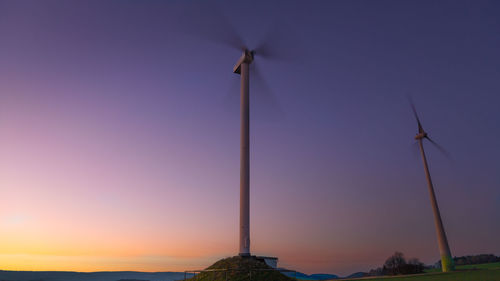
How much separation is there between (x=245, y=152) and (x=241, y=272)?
14.3m

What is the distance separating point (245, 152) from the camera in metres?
38.6

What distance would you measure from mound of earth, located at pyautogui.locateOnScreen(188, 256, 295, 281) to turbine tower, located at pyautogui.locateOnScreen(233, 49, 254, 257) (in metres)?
1.58

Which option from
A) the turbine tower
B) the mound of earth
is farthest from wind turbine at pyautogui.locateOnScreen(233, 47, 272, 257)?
the mound of earth

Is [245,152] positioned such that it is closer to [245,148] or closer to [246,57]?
[245,148]

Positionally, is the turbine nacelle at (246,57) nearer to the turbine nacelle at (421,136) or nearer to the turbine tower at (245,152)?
the turbine tower at (245,152)

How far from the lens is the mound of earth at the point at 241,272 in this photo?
94.2 ft

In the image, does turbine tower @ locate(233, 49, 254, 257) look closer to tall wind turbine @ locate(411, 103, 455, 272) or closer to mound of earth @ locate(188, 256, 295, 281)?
mound of earth @ locate(188, 256, 295, 281)

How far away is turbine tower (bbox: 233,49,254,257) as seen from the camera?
35.3 meters

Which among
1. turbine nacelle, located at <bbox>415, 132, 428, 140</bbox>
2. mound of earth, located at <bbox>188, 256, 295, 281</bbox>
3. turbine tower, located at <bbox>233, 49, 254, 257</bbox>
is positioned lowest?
mound of earth, located at <bbox>188, 256, 295, 281</bbox>

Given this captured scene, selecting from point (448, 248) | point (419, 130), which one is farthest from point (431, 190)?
point (419, 130)

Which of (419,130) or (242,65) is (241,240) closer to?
(242,65)

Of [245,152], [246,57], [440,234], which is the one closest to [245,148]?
[245,152]

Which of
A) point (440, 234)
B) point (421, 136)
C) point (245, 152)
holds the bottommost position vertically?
point (440, 234)

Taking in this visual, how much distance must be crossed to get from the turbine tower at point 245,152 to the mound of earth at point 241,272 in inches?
62.4
